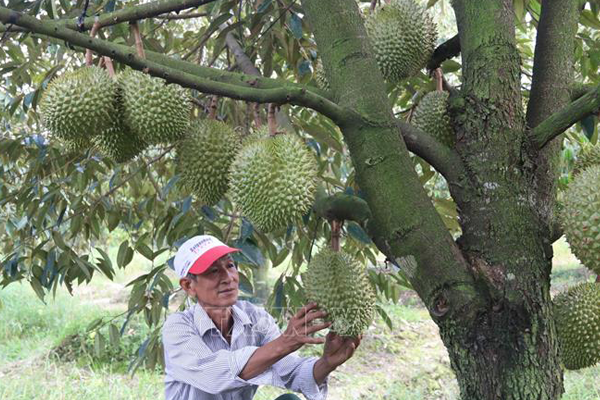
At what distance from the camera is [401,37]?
143 centimetres

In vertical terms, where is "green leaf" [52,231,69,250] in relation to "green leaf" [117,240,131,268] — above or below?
above

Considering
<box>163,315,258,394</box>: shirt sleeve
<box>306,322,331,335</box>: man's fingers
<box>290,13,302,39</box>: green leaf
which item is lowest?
<box>163,315,258,394</box>: shirt sleeve

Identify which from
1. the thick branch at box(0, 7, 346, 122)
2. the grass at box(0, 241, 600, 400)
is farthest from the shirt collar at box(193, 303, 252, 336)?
the grass at box(0, 241, 600, 400)

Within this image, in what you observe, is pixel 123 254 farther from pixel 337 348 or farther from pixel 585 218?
pixel 585 218

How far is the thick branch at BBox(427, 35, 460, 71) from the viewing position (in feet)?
4.63

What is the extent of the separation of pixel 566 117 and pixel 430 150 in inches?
10.0

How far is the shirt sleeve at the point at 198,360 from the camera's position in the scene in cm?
160

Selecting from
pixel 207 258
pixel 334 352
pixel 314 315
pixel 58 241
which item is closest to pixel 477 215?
pixel 314 315

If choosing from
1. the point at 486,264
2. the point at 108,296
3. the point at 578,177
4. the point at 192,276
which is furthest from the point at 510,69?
the point at 108,296

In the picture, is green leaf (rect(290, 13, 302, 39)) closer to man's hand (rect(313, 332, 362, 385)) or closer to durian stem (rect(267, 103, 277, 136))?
durian stem (rect(267, 103, 277, 136))

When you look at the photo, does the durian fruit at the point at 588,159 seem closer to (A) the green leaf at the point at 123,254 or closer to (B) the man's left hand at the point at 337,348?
(B) the man's left hand at the point at 337,348

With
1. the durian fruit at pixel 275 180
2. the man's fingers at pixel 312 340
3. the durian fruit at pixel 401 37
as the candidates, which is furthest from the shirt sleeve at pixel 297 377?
the durian fruit at pixel 401 37

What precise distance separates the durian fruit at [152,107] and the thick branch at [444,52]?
1.94ft

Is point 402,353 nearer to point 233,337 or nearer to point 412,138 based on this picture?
point 233,337
